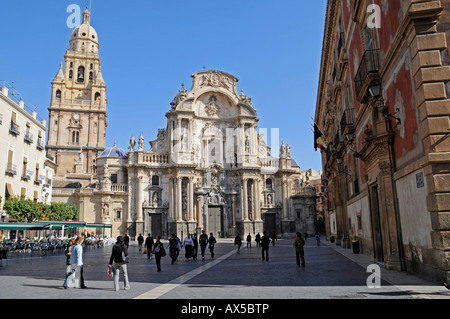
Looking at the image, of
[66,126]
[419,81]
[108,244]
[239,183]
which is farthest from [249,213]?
[66,126]

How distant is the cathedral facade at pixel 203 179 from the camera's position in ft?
147

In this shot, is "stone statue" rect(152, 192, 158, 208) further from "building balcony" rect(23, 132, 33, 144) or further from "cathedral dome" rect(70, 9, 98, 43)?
"cathedral dome" rect(70, 9, 98, 43)

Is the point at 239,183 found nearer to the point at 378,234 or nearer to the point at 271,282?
the point at 378,234

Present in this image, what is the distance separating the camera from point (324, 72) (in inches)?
1344

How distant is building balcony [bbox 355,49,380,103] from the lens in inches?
522

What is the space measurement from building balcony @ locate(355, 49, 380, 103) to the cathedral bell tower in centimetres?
5717

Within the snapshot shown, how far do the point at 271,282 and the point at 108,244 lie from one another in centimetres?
3087

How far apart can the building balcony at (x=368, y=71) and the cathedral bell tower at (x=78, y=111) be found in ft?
188

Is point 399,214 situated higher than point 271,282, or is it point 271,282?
point 399,214

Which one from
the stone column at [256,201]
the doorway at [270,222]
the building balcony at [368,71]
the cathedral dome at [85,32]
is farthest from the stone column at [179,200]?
the cathedral dome at [85,32]

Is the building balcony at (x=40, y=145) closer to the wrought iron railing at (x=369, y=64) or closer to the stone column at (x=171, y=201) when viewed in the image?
the stone column at (x=171, y=201)

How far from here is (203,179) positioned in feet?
158

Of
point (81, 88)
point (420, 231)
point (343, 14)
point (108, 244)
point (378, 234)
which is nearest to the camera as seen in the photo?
point (420, 231)

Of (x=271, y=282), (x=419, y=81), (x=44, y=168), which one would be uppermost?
(x=44, y=168)
